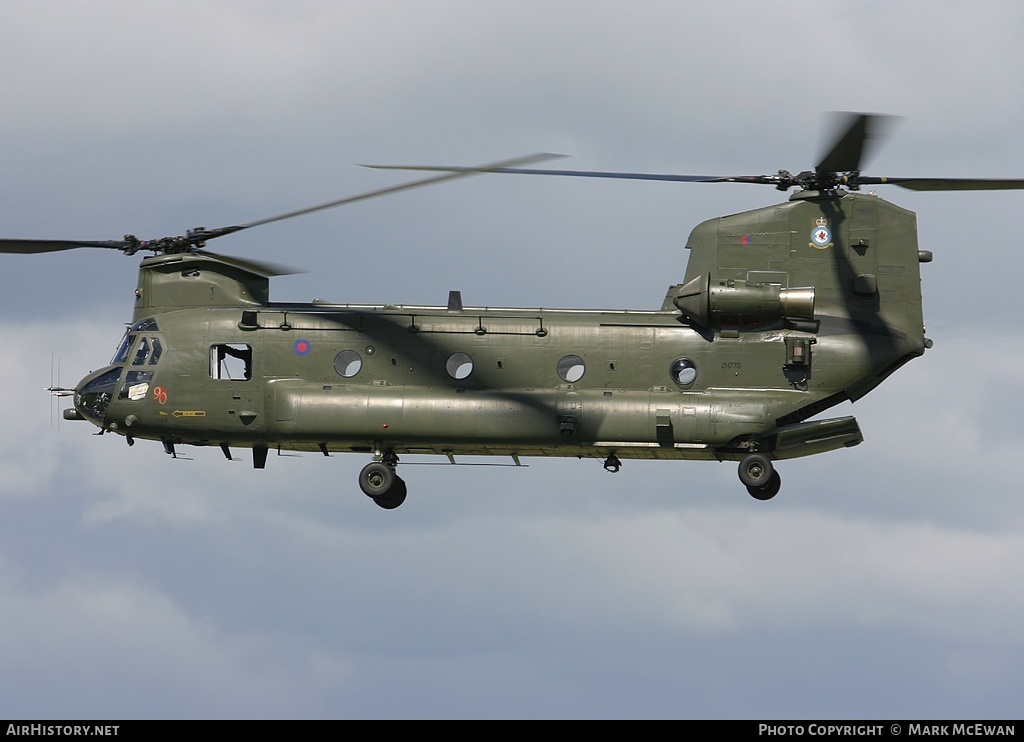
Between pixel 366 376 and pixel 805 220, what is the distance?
866cm

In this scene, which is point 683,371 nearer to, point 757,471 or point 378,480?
point 757,471

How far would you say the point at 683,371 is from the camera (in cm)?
3294

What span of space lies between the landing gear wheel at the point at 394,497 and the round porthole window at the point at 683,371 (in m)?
5.46

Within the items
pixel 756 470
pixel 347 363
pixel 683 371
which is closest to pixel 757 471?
pixel 756 470

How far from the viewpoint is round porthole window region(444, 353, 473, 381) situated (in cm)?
3338

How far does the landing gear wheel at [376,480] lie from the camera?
3338 cm

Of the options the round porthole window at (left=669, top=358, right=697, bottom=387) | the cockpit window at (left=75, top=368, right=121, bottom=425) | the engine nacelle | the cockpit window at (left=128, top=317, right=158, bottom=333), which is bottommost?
the cockpit window at (left=75, top=368, right=121, bottom=425)

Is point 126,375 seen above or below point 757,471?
above

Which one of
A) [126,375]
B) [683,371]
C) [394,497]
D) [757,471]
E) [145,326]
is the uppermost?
[145,326]

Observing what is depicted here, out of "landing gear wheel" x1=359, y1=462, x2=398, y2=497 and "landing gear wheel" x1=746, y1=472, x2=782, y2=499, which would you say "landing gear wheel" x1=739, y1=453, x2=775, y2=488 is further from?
"landing gear wheel" x1=359, y1=462, x2=398, y2=497

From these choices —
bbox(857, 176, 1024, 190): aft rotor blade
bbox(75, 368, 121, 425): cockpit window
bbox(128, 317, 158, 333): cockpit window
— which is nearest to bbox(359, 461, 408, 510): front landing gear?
bbox(128, 317, 158, 333): cockpit window

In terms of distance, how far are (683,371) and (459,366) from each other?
13.6ft

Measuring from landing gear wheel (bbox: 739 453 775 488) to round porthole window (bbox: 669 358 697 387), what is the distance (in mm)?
1775

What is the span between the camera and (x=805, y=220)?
33312mm
